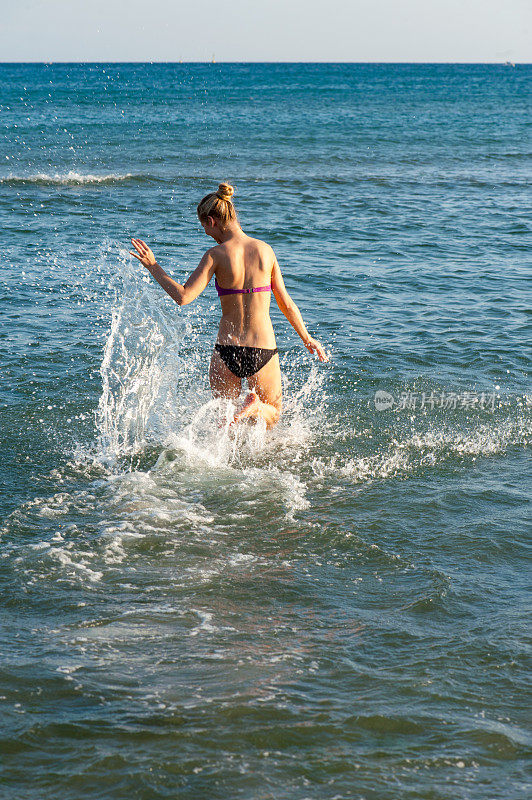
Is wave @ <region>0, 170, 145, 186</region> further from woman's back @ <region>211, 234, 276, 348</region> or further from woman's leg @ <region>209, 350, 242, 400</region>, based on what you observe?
woman's back @ <region>211, 234, 276, 348</region>

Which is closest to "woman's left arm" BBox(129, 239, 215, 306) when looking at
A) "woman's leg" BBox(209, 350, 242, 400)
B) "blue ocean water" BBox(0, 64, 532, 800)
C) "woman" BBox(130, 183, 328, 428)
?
"woman" BBox(130, 183, 328, 428)

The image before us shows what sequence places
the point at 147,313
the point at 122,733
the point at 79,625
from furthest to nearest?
the point at 147,313 → the point at 79,625 → the point at 122,733

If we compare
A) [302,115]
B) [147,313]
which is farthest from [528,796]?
[302,115]

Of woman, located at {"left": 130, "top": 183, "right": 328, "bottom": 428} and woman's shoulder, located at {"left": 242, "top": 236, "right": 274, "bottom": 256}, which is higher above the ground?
woman's shoulder, located at {"left": 242, "top": 236, "right": 274, "bottom": 256}

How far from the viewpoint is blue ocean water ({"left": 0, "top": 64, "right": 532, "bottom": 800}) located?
3254mm

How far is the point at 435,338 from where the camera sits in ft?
29.8

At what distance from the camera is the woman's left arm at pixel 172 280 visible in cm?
528

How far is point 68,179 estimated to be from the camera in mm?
20750

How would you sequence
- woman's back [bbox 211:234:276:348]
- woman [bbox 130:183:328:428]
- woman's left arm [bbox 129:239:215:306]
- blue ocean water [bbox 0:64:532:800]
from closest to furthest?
blue ocean water [bbox 0:64:532:800], woman's left arm [bbox 129:239:215:306], woman [bbox 130:183:328:428], woman's back [bbox 211:234:276:348]

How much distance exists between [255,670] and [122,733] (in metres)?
0.73

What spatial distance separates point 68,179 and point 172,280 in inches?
667

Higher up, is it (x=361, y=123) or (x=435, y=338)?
(x=361, y=123)

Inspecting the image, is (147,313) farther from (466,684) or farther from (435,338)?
(466,684)

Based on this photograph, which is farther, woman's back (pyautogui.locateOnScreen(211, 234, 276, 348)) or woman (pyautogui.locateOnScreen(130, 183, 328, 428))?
woman's back (pyautogui.locateOnScreen(211, 234, 276, 348))
